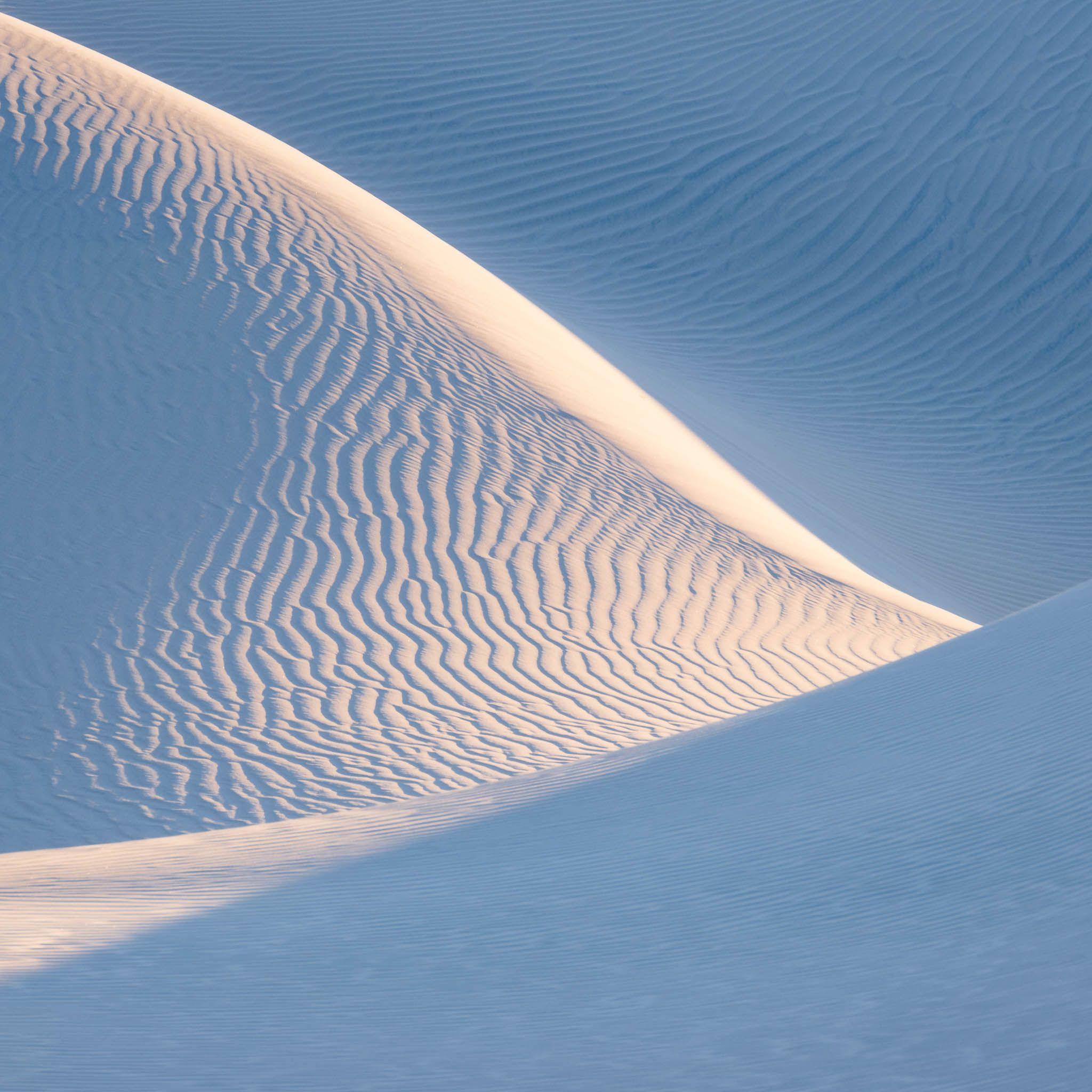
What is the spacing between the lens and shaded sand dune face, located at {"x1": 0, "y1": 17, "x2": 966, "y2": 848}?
7.50 meters

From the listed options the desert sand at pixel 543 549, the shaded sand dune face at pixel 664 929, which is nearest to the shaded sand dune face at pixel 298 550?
the desert sand at pixel 543 549

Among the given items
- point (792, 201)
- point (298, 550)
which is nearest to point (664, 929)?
point (298, 550)

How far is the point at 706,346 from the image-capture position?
1459 cm

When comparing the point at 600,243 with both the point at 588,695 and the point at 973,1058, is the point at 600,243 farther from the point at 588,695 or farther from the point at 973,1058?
the point at 973,1058

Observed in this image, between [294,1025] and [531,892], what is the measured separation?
1184 mm

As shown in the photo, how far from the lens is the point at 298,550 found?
8.90 m

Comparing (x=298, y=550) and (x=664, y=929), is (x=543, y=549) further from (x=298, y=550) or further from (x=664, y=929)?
(x=664, y=929)

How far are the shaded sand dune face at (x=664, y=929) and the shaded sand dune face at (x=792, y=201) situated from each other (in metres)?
6.15

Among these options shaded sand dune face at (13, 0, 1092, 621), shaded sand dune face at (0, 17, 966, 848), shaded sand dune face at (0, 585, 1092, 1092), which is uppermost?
shaded sand dune face at (13, 0, 1092, 621)

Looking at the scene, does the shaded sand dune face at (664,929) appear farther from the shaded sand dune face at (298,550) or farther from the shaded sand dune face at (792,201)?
the shaded sand dune face at (792,201)

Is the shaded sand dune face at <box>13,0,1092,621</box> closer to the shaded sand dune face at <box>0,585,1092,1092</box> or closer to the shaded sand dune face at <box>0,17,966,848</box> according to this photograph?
the shaded sand dune face at <box>0,17,966,848</box>

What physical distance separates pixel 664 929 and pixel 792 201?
12.9 metres

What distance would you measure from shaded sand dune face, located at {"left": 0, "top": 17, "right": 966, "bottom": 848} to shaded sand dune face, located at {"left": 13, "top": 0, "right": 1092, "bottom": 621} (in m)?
2.27

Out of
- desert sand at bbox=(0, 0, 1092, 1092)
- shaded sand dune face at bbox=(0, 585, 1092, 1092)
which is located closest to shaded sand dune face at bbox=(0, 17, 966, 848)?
desert sand at bbox=(0, 0, 1092, 1092)
